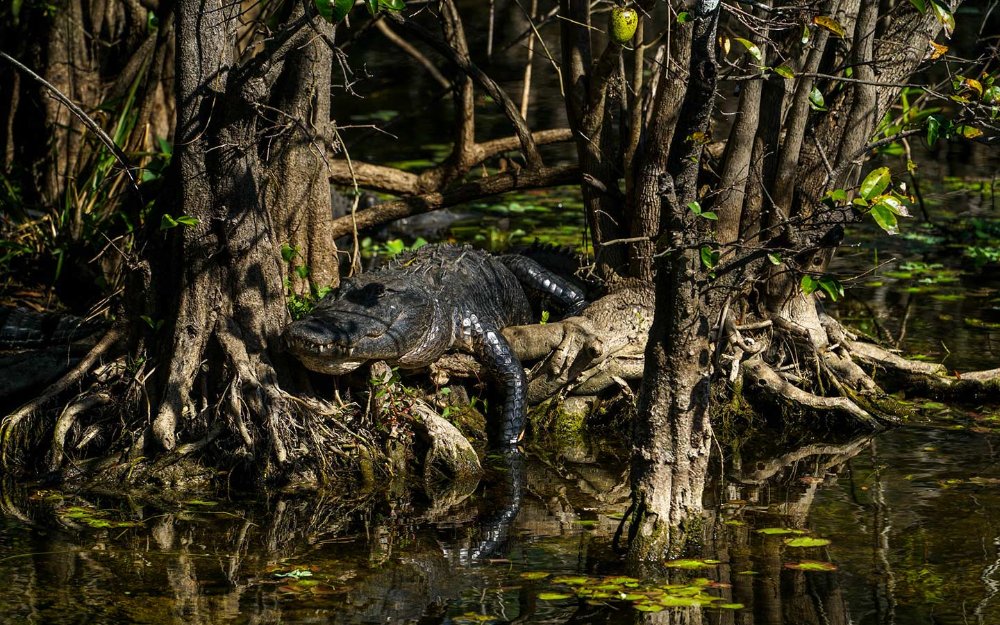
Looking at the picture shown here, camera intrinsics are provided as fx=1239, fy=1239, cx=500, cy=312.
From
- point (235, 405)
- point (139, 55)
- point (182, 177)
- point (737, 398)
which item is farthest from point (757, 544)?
point (139, 55)

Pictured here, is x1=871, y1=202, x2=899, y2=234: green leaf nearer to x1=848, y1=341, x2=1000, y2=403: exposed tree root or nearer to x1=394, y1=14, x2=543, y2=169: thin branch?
x1=848, y1=341, x2=1000, y2=403: exposed tree root

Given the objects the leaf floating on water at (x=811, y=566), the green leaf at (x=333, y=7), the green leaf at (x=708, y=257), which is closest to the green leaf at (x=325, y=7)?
Result: the green leaf at (x=333, y=7)

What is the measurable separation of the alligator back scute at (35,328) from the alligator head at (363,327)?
1593 millimetres

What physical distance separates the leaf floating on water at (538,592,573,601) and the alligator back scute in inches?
137

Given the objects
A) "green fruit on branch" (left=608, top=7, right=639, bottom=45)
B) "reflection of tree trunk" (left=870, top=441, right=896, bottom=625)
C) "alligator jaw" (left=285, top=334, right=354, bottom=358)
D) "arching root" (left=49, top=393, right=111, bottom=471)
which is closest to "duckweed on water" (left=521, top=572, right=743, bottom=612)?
"reflection of tree trunk" (left=870, top=441, right=896, bottom=625)

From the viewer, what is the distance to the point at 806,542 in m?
4.77

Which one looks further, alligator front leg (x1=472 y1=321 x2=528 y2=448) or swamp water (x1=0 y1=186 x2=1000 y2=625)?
alligator front leg (x1=472 y1=321 x2=528 y2=448)

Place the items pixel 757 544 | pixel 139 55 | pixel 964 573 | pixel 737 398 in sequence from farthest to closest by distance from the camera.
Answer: pixel 139 55 → pixel 737 398 → pixel 757 544 → pixel 964 573

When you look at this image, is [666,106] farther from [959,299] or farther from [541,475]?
[959,299]

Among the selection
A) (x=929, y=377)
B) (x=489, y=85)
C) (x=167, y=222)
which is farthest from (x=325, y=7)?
(x=929, y=377)

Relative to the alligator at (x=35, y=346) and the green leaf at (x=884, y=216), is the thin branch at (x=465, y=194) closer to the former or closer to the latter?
the alligator at (x=35, y=346)

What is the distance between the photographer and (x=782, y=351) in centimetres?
675

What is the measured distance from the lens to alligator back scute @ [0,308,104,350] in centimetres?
677

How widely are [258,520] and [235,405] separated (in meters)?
0.63
